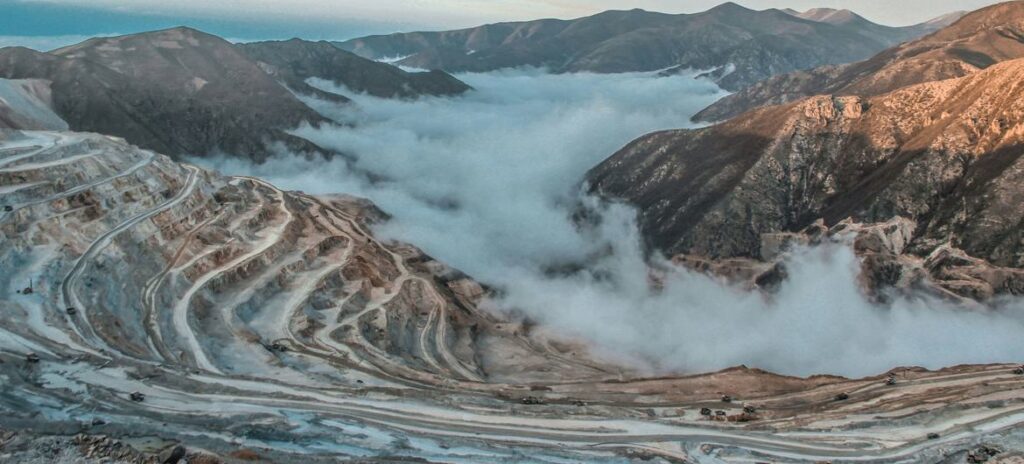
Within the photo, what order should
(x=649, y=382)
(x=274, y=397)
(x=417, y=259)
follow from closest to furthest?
(x=274, y=397), (x=649, y=382), (x=417, y=259)

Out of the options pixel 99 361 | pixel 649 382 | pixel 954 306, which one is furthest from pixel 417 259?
pixel 954 306

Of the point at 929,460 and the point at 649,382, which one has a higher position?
the point at 929,460

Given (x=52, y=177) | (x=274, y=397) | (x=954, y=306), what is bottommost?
(x=954, y=306)

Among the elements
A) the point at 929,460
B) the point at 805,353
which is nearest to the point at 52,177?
A: the point at 929,460

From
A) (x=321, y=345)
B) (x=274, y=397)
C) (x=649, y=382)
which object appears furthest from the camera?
(x=321, y=345)

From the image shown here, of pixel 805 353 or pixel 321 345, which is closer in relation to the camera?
pixel 321 345

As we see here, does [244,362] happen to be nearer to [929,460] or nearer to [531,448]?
[531,448]
